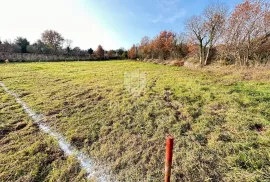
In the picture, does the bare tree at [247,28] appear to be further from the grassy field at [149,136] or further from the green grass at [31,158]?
the green grass at [31,158]

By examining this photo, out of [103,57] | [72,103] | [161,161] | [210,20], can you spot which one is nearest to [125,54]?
[103,57]

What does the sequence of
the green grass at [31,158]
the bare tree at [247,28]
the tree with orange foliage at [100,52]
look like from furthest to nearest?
the tree with orange foliage at [100,52], the bare tree at [247,28], the green grass at [31,158]

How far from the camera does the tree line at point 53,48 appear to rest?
32084mm

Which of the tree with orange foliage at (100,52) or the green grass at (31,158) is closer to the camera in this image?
the green grass at (31,158)

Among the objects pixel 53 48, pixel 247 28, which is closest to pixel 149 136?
pixel 247 28

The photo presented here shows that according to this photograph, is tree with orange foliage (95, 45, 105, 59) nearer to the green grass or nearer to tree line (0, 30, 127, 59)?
tree line (0, 30, 127, 59)

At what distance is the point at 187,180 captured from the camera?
6.85ft

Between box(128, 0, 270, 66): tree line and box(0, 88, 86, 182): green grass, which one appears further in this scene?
box(128, 0, 270, 66): tree line

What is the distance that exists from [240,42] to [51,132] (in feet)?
48.7

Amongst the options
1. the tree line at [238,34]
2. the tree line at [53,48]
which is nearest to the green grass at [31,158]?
the tree line at [238,34]

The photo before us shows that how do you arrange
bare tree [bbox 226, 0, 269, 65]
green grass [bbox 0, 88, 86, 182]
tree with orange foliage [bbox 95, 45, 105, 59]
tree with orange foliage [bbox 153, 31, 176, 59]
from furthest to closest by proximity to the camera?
tree with orange foliage [bbox 95, 45, 105, 59] < tree with orange foliage [bbox 153, 31, 176, 59] < bare tree [bbox 226, 0, 269, 65] < green grass [bbox 0, 88, 86, 182]

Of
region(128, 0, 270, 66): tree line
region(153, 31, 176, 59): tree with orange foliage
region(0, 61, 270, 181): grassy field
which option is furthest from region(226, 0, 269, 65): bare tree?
region(153, 31, 176, 59): tree with orange foliage

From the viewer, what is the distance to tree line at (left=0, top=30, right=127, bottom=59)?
32.1m

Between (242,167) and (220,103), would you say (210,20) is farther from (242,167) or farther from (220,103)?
(242,167)
